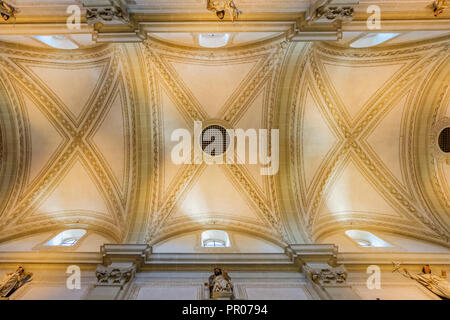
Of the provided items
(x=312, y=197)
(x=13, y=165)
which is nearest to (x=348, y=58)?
(x=312, y=197)

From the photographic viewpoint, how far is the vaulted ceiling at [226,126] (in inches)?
418

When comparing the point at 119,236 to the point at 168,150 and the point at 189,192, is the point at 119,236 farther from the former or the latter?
the point at 168,150

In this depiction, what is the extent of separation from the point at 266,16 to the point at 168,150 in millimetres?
6541

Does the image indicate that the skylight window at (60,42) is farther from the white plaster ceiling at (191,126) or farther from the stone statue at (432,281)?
the stone statue at (432,281)

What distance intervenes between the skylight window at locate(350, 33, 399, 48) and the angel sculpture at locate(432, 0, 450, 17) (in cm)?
261

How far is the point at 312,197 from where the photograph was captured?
11422 millimetres

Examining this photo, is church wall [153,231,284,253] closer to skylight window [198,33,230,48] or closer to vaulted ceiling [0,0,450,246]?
vaulted ceiling [0,0,450,246]

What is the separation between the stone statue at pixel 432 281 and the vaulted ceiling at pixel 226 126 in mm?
3293

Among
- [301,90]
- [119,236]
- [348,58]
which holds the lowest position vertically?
[119,236]

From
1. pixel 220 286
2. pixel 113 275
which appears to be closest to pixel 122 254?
pixel 113 275

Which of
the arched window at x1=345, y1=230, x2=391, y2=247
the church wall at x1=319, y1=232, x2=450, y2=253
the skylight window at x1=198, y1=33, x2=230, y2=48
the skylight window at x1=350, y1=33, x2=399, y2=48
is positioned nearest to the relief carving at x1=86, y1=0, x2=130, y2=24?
the skylight window at x1=198, y1=33, x2=230, y2=48

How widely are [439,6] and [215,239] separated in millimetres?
9721
